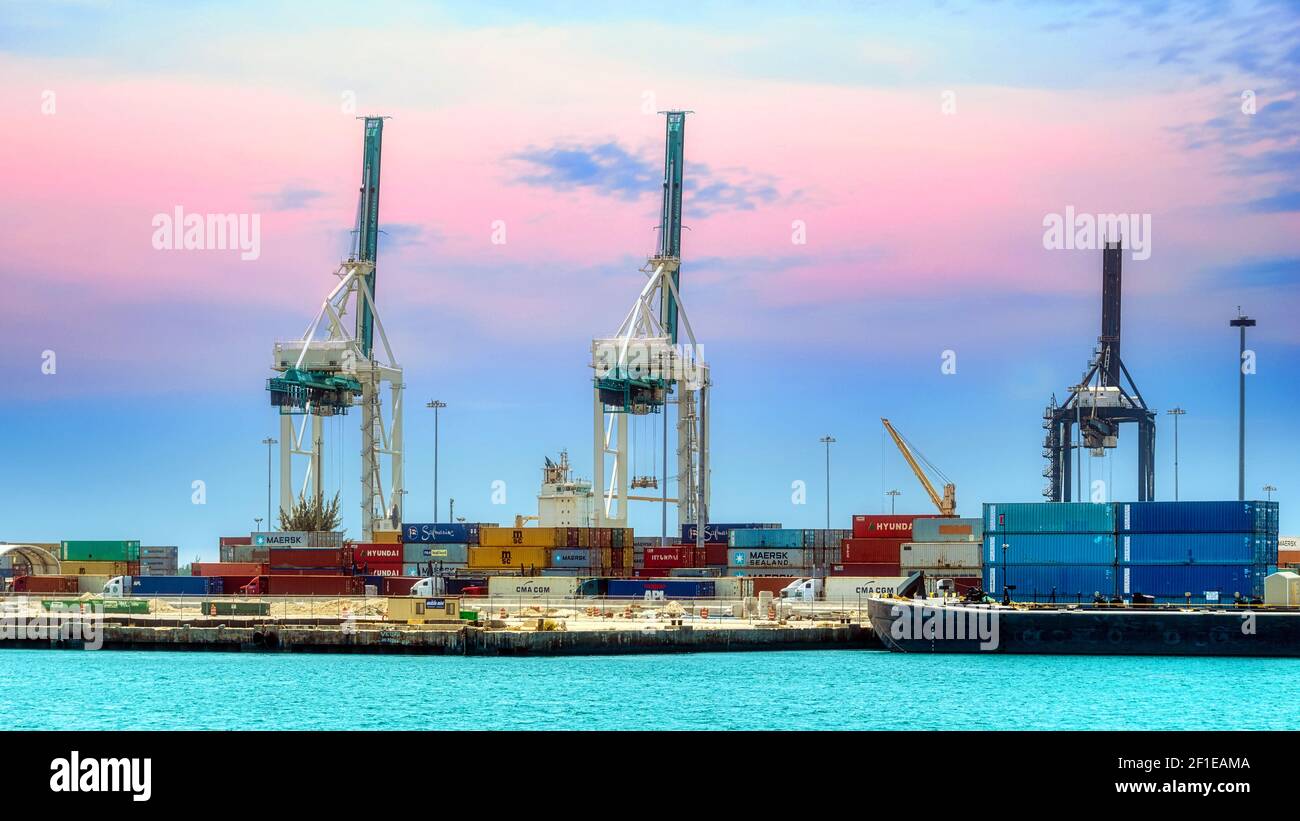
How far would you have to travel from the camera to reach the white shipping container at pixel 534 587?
80125mm

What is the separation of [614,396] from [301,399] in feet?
70.7

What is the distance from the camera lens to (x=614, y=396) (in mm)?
101250

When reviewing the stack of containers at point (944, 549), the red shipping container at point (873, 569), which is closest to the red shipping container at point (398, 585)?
the red shipping container at point (873, 569)

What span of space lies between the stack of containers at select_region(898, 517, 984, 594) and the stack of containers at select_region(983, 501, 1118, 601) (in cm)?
1359

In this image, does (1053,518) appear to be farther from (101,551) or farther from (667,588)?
(101,551)

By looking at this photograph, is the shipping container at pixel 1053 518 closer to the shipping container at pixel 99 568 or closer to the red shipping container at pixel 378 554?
the red shipping container at pixel 378 554

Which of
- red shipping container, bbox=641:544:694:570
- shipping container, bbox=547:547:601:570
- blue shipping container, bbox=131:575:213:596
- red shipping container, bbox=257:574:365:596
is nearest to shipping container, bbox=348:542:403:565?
red shipping container, bbox=257:574:365:596

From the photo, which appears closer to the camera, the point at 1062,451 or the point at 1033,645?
A: the point at 1033,645

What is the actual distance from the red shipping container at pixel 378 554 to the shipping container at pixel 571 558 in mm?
9918

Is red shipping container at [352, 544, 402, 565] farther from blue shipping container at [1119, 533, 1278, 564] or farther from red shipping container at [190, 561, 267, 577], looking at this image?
blue shipping container at [1119, 533, 1278, 564]

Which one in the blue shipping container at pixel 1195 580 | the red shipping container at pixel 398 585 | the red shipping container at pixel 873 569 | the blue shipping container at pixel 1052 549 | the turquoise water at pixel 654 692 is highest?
the blue shipping container at pixel 1052 549

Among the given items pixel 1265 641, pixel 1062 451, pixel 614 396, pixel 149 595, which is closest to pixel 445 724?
pixel 1265 641
